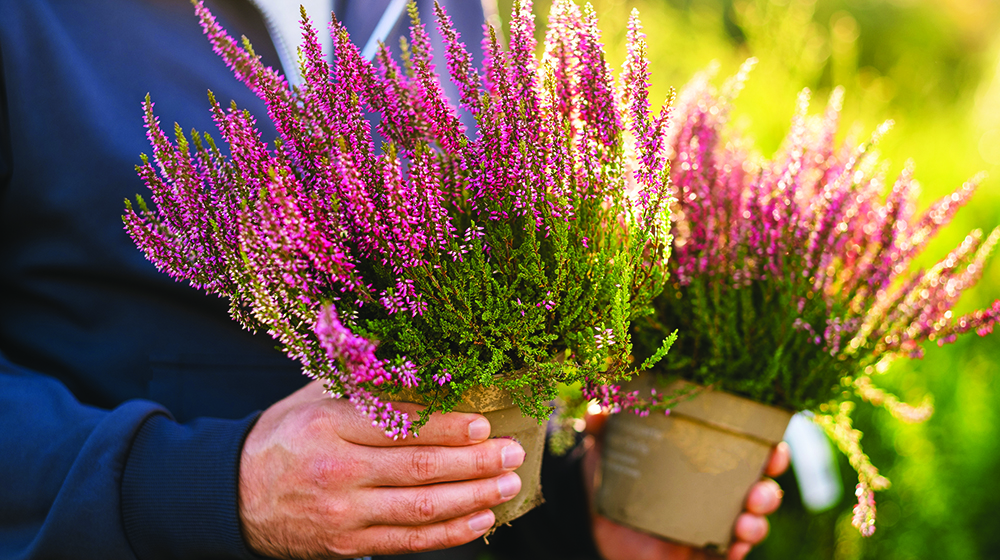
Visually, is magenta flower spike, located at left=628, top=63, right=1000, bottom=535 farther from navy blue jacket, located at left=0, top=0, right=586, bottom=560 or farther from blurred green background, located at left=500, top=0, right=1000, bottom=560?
navy blue jacket, located at left=0, top=0, right=586, bottom=560

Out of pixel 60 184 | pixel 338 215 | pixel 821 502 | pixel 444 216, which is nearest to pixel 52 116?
pixel 60 184

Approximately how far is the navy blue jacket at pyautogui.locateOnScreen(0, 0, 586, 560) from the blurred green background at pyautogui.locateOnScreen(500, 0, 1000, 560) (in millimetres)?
1442

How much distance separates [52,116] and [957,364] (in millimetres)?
3067

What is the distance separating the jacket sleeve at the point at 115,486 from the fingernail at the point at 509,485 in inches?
19.9

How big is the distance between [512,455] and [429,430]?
0.57 ft

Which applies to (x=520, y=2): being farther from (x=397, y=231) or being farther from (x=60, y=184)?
(x=60, y=184)

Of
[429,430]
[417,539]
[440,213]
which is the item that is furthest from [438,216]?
[417,539]

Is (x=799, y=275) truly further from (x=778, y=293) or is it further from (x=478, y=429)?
(x=478, y=429)

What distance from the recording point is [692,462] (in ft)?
4.93

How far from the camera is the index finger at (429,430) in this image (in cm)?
109

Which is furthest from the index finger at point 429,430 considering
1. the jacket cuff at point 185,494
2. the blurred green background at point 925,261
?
the blurred green background at point 925,261

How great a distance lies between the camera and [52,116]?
1406 mm

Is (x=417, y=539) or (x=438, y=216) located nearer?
(x=438, y=216)

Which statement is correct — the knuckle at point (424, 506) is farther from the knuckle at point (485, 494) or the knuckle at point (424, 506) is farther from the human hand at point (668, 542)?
the human hand at point (668, 542)
